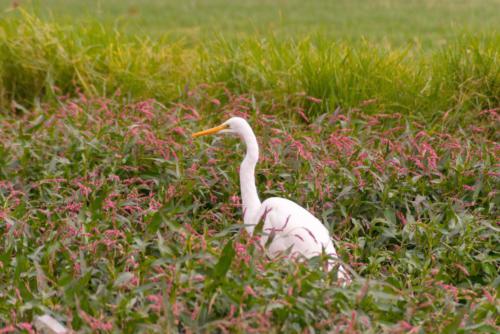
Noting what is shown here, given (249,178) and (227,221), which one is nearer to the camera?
(249,178)

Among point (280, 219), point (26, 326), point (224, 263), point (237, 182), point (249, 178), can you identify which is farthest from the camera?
point (237, 182)

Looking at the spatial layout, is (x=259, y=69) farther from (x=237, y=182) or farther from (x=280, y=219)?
(x=280, y=219)

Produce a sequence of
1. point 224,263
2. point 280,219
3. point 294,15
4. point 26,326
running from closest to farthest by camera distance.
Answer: point 26,326 → point 224,263 → point 280,219 → point 294,15

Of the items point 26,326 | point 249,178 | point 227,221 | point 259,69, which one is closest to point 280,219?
point 249,178

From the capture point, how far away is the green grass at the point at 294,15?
10.6 m

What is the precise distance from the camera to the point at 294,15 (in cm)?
1220

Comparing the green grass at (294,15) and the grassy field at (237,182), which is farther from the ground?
the grassy field at (237,182)

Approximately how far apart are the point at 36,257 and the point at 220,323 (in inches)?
39.9

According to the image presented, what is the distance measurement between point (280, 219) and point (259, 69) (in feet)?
7.24

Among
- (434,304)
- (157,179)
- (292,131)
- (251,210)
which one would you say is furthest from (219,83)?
(434,304)

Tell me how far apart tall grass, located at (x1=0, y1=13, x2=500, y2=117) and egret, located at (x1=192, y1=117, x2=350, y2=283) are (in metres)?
1.36

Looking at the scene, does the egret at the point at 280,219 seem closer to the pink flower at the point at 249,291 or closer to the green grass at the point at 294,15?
the pink flower at the point at 249,291

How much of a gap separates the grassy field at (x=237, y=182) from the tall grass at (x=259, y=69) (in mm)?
14

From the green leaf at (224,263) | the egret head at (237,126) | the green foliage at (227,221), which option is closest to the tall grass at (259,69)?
the green foliage at (227,221)
